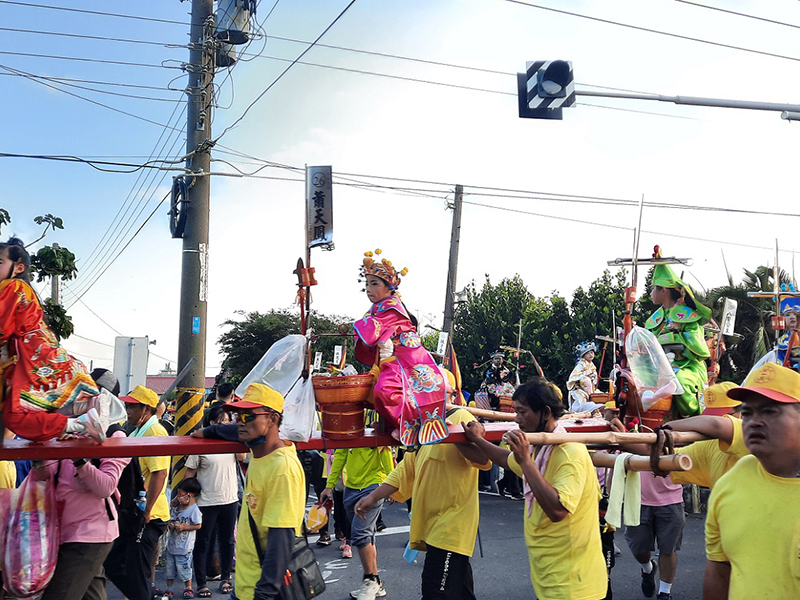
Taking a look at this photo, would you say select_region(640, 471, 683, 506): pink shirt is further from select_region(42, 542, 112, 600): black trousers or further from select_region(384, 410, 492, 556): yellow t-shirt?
select_region(42, 542, 112, 600): black trousers

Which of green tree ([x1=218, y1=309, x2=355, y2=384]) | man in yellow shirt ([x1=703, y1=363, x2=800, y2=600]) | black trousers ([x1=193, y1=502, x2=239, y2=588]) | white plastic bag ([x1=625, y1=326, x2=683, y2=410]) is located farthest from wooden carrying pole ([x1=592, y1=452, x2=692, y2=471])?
green tree ([x1=218, y1=309, x2=355, y2=384])

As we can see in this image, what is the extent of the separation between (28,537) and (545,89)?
7920 millimetres

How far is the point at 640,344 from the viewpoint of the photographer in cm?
512

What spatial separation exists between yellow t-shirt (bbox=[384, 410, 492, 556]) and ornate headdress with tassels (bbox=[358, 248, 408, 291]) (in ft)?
3.65

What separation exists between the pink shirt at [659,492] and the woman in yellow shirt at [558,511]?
2.97 metres

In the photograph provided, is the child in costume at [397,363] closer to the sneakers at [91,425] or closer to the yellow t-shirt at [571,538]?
the yellow t-shirt at [571,538]

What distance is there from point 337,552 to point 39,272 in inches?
200

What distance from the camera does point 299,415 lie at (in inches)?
176

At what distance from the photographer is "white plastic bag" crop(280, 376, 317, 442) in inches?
175

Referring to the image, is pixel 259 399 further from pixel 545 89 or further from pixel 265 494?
pixel 545 89

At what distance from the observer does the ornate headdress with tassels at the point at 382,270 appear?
488 cm

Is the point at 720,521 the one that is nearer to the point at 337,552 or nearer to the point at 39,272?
the point at 337,552

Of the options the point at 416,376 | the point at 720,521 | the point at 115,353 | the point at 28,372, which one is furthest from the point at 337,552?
the point at 720,521

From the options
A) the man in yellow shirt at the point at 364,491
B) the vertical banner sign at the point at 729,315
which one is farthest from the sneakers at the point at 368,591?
the vertical banner sign at the point at 729,315
